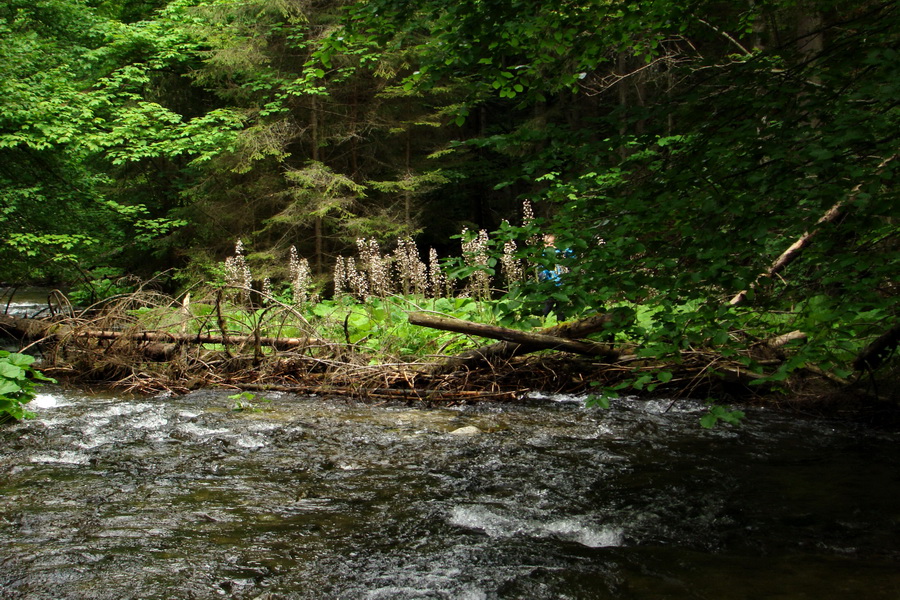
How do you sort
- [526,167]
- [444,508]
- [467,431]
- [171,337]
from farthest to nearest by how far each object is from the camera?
[171,337] → [467,431] → [444,508] → [526,167]

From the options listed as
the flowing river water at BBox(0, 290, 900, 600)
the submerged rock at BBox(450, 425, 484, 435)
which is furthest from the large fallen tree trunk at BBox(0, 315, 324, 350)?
the submerged rock at BBox(450, 425, 484, 435)

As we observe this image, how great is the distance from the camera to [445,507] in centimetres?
385

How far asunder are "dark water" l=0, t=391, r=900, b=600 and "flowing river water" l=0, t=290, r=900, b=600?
0.02 m

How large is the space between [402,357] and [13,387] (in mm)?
3881

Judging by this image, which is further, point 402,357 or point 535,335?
point 402,357

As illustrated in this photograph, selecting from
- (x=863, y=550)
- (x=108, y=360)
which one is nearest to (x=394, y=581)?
(x=863, y=550)

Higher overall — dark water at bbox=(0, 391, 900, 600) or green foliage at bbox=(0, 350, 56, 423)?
green foliage at bbox=(0, 350, 56, 423)

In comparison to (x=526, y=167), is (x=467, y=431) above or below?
below

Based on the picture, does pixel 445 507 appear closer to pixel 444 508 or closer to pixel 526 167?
pixel 444 508

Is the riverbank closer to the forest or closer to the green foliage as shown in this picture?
the forest

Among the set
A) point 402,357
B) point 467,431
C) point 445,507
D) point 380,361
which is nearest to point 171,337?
point 380,361

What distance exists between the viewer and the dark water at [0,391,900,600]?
2928mm

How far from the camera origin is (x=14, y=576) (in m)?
2.88

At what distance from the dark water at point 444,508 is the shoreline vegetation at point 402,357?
0.66 meters
